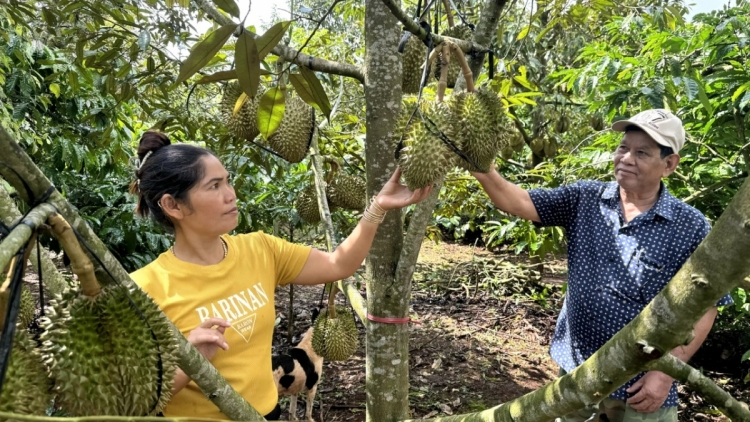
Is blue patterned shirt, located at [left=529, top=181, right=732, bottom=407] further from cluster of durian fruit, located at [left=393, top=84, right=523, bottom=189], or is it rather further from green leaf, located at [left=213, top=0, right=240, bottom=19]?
green leaf, located at [left=213, top=0, right=240, bottom=19]

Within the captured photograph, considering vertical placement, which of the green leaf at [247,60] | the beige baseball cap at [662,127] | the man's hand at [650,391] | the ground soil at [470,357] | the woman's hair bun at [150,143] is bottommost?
the ground soil at [470,357]

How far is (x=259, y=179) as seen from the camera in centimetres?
423

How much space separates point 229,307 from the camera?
1336 mm

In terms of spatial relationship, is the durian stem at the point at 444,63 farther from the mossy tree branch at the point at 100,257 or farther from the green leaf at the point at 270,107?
the mossy tree branch at the point at 100,257

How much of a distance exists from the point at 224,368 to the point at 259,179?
307 cm

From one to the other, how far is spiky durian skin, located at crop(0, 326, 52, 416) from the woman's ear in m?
0.66

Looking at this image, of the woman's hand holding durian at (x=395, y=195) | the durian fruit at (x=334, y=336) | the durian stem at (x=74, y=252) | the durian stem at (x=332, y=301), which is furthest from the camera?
the durian fruit at (x=334, y=336)

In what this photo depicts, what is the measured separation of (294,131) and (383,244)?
54cm

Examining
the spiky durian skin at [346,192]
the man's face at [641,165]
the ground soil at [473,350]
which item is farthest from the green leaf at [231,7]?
the ground soil at [473,350]

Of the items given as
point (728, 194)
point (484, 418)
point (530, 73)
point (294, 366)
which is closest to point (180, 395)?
point (484, 418)

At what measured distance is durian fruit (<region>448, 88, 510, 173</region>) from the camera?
129 centimetres

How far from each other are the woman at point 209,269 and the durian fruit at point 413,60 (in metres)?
0.62

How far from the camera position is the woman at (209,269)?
128cm

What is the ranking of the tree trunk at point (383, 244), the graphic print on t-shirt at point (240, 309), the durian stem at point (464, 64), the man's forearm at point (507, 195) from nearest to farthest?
the durian stem at point (464, 64) → the graphic print on t-shirt at point (240, 309) → the tree trunk at point (383, 244) → the man's forearm at point (507, 195)
